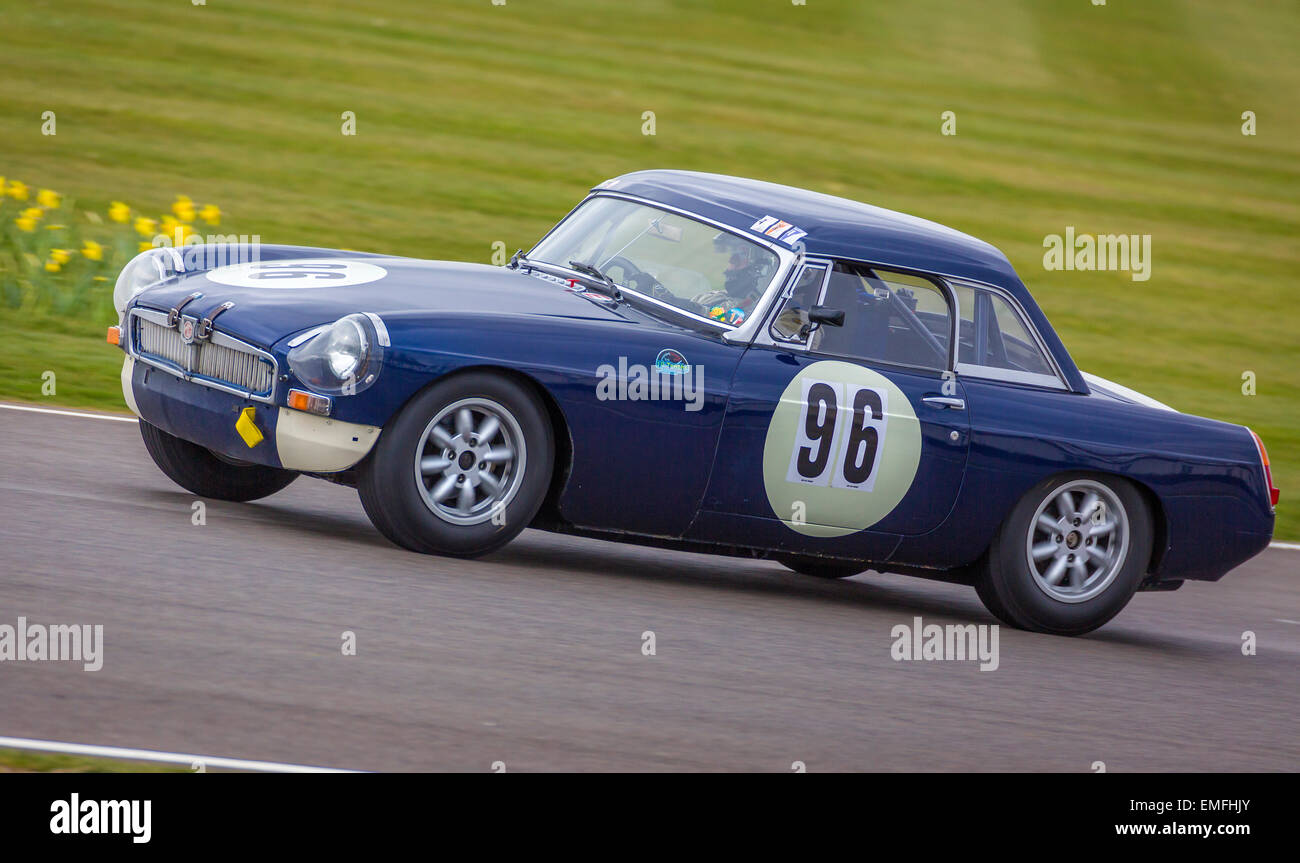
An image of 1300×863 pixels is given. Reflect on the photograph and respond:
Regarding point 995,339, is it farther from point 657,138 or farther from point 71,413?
point 657,138

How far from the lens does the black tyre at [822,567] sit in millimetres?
→ 8620

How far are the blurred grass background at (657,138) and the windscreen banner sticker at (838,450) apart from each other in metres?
5.01

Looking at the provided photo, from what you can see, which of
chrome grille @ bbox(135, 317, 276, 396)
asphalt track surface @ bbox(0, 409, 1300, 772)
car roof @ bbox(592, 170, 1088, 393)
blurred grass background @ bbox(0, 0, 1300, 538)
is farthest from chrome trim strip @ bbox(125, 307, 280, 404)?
blurred grass background @ bbox(0, 0, 1300, 538)

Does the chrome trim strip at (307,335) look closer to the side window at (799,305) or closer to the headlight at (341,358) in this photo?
the headlight at (341,358)

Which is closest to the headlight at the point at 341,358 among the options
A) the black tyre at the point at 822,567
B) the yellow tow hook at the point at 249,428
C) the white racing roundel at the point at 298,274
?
the yellow tow hook at the point at 249,428

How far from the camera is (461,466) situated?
6.85 metres

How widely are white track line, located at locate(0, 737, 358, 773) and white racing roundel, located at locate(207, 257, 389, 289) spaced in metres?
3.06

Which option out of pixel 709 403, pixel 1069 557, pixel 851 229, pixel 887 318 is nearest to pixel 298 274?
pixel 709 403

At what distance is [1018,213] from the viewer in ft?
73.6

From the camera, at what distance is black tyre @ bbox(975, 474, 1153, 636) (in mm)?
7832

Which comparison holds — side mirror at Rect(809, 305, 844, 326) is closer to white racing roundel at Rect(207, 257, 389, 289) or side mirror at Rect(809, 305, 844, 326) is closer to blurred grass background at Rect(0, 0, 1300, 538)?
white racing roundel at Rect(207, 257, 389, 289)

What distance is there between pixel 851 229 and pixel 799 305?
507 millimetres

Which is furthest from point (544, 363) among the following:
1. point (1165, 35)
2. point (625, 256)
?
point (1165, 35)
